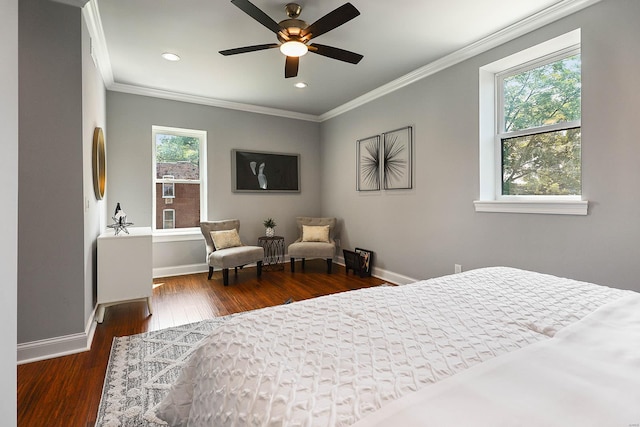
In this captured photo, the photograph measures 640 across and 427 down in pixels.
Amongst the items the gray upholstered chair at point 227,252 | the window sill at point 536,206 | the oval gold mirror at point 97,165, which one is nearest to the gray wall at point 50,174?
the oval gold mirror at point 97,165

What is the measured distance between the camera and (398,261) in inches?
161

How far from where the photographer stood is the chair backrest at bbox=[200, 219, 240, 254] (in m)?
4.43

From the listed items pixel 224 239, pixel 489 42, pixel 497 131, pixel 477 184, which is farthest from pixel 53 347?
pixel 489 42

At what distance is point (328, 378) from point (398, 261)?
11.5 feet

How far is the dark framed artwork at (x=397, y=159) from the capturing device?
3.95 m

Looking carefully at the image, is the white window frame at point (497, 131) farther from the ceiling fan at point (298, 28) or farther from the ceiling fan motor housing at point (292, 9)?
the ceiling fan motor housing at point (292, 9)

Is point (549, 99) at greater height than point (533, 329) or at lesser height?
greater

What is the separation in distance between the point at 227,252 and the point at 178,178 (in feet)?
4.97

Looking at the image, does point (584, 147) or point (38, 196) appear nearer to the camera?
point (38, 196)

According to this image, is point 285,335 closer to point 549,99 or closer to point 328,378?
point 328,378

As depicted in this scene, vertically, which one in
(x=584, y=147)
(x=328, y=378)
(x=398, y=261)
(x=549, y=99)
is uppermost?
(x=549, y=99)

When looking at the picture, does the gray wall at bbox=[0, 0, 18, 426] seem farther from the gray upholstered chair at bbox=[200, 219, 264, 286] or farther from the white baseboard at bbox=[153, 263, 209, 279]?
the white baseboard at bbox=[153, 263, 209, 279]

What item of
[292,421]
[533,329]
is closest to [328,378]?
[292,421]

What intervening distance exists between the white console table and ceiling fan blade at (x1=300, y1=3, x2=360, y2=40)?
2.29 meters
